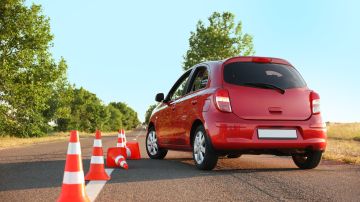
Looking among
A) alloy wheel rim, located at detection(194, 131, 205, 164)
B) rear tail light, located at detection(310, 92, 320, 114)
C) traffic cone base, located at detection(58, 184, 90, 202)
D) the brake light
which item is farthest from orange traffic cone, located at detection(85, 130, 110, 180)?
rear tail light, located at detection(310, 92, 320, 114)

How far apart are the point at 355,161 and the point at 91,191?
618cm

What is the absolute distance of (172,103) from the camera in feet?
29.9

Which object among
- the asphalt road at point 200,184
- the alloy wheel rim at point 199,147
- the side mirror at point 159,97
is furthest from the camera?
the side mirror at point 159,97

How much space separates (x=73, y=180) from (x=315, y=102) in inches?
175

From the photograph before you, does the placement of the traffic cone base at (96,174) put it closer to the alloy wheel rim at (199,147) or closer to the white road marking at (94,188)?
the white road marking at (94,188)

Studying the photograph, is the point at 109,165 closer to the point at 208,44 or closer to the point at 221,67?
the point at 221,67

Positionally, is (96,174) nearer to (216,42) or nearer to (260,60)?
(260,60)

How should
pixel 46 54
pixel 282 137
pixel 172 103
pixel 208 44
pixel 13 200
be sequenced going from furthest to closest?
pixel 208 44
pixel 46 54
pixel 172 103
pixel 282 137
pixel 13 200

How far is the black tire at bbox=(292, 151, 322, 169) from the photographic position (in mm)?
7478

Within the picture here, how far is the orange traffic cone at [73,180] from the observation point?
4055mm

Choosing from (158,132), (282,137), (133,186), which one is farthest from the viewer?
(158,132)

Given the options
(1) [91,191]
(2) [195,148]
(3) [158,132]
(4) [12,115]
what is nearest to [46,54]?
(4) [12,115]

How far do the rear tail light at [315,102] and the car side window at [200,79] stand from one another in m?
1.73

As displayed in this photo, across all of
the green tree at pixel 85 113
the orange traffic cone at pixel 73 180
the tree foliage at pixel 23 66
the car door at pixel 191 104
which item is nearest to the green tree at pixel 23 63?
the tree foliage at pixel 23 66
